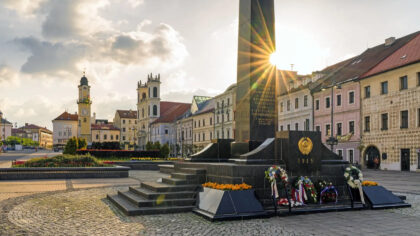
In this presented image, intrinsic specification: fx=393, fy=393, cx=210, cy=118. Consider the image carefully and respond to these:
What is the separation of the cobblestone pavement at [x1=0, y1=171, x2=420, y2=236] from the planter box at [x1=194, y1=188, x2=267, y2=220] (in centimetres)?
20

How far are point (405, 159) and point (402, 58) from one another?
26.0 feet

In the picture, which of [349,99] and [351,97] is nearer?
[351,97]

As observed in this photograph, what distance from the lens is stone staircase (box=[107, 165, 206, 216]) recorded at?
954cm

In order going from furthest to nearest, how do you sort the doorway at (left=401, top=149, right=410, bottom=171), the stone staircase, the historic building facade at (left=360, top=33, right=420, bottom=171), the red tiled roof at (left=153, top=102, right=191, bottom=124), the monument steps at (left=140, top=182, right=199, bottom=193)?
1. the red tiled roof at (left=153, top=102, right=191, bottom=124)
2. the doorway at (left=401, top=149, right=410, bottom=171)
3. the historic building facade at (left=360, top=33, right=420, bottom=171)
4. the monument steps at (left=140, top=182, right=199, bottom=193)
5. the stone staircase

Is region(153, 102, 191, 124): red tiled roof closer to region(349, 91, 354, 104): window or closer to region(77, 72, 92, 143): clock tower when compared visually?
region(77, 72, 92, 143): clock tower

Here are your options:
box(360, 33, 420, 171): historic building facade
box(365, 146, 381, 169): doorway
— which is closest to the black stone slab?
box(360, 33, 420, 171): historic building facade

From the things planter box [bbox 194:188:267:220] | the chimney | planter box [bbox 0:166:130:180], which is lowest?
planter box [bbox 0:166:130:180]

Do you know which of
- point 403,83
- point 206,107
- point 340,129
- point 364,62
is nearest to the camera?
point 403,83

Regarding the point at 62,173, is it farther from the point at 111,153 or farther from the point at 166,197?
the point at 111,153

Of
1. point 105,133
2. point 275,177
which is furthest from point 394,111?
point 105,133

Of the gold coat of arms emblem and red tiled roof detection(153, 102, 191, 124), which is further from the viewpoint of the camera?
red tiled roof detection(153, 102, 191, 124)

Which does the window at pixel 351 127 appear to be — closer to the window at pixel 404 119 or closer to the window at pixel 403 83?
the window at pixel 404 119

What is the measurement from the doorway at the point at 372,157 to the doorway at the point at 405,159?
2.55 meters

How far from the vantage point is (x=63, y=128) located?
13862 cm
